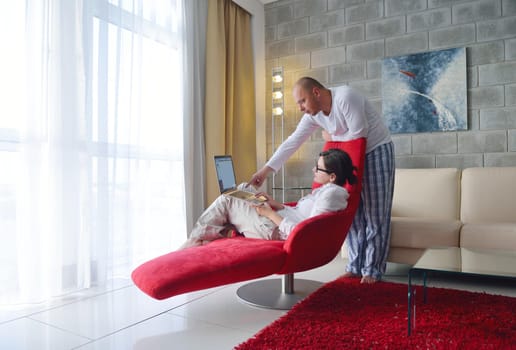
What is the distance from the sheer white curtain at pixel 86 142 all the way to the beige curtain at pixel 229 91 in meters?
0.35

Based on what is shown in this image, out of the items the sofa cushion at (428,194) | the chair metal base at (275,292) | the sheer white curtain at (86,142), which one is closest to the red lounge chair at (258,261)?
the chair metal base at (275,292)

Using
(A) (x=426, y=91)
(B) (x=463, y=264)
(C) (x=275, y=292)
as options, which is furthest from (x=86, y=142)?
(A) (x=426, y=91)

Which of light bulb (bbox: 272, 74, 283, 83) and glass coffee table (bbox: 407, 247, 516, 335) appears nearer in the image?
glass coffee table (bbox: 407, 247, 516, 335)

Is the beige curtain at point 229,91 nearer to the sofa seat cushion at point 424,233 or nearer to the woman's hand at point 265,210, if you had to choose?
the woman's hand at point 265,210

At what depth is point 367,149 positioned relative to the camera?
2285 millimetres

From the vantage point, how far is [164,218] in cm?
295

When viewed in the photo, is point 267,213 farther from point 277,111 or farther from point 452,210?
point 277,111

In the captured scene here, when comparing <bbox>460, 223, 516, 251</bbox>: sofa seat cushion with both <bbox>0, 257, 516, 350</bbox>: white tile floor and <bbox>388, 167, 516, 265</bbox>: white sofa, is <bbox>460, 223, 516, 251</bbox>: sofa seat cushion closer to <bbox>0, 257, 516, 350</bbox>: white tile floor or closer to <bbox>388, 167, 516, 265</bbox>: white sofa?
<bbox>388, 167, 516, 265</bbox>: white sofa

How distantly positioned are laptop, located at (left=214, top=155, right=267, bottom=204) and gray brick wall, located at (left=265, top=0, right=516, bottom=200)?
1695 mm

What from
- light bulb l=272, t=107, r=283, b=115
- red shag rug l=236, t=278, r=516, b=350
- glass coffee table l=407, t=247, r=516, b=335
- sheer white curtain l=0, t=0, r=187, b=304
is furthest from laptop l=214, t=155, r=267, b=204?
light bulb l=272, t=107, r=283, b=115

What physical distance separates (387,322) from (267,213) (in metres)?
0.72

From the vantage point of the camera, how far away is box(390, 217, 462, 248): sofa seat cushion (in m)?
2.48

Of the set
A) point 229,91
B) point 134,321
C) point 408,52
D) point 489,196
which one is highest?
point 408,52

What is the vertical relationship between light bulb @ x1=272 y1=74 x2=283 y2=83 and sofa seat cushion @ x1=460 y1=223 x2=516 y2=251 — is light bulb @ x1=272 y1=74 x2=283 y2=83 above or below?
above
